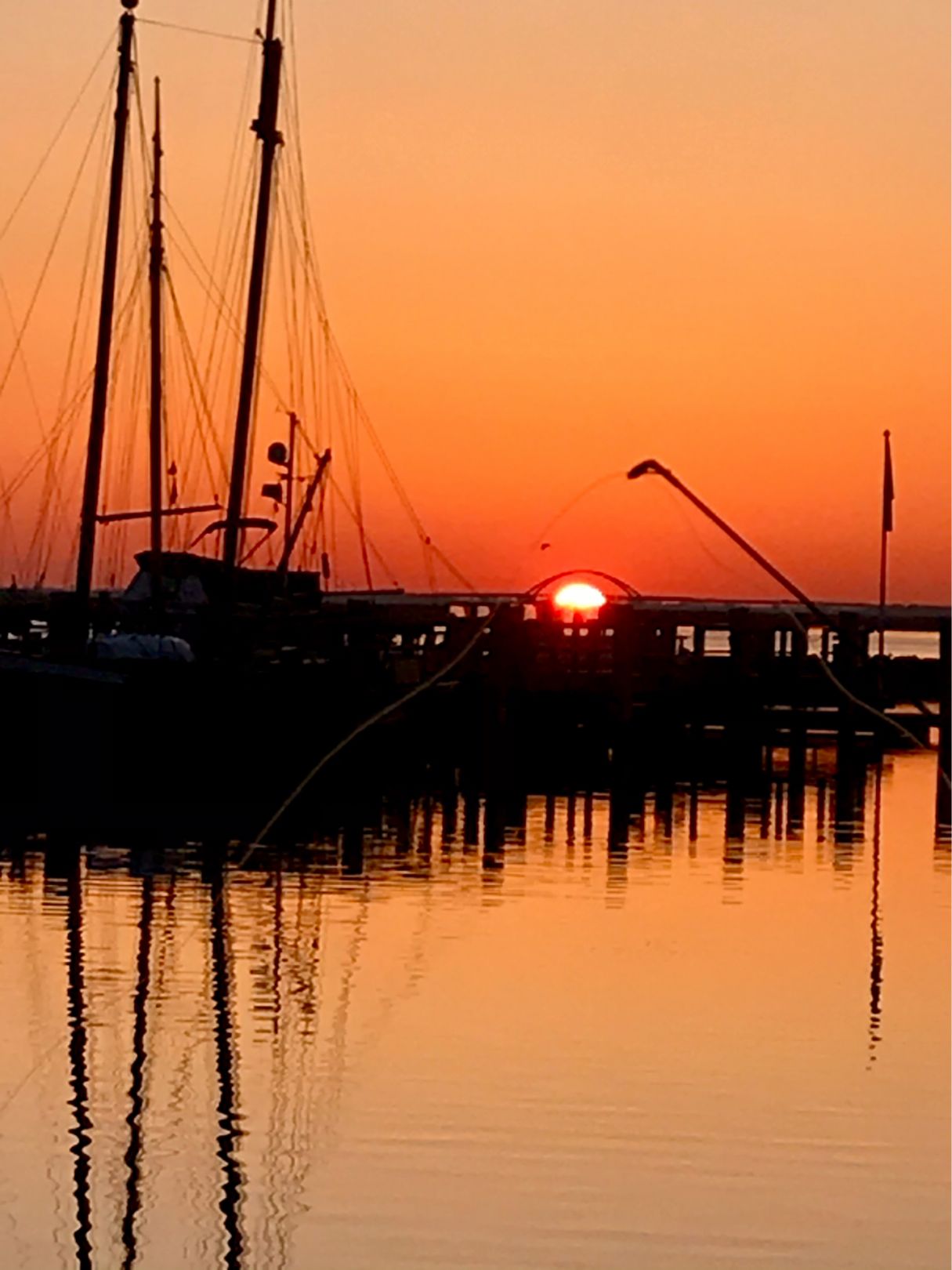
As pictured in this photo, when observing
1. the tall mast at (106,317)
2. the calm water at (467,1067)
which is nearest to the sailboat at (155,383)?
the tall mast at (106,317)

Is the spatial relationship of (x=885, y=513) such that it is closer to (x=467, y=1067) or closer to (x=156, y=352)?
(x=156, y=352)

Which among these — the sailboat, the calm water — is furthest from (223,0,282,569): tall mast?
the calm water

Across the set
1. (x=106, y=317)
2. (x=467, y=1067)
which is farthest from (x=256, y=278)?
(x=467, y=1067)

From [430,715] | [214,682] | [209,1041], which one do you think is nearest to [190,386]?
[430,715]

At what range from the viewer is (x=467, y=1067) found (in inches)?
853

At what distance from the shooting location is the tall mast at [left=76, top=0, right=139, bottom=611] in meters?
56.3

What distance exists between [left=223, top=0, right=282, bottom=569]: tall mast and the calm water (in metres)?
21.2

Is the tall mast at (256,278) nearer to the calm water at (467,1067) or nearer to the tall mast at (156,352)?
the tall mast at (156,352)

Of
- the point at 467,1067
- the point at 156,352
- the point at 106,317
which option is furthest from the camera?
the point at 156,352

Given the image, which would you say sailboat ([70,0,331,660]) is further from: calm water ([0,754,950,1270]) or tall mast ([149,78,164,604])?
calm water ([0,754,950,1270])

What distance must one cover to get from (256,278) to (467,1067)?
38008 mm

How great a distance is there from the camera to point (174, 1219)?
55.6ft

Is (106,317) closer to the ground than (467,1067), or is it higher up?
higher up

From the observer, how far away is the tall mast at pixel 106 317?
56.3 m
